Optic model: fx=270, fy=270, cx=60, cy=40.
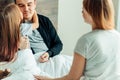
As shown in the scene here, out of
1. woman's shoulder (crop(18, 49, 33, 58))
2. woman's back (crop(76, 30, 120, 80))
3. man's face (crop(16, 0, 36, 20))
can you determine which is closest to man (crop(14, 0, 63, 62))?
man's face (crop(16, 0, 36, 20))

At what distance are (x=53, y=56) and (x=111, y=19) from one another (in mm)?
719

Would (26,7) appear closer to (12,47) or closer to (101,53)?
(12,47)

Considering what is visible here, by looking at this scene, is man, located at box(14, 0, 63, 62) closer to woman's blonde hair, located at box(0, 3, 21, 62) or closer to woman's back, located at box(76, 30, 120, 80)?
woman's blonde hair, located at box(0, 3, 21, 62)

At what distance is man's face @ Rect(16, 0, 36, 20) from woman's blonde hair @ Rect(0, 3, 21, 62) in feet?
1.46

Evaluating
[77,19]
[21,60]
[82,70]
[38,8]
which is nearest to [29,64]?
[21,60]

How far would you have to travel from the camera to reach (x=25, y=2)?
6.12 ft

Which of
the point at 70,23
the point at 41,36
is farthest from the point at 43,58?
the point at 70,23

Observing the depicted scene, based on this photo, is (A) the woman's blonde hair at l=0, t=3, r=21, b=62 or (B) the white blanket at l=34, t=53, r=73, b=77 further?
(B) the white blanket at l=34, t=53, r=73, b=77

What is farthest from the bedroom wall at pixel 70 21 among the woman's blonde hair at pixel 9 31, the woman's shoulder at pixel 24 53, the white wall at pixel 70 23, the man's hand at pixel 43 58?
the woman's blonde hair at pixel 9 31

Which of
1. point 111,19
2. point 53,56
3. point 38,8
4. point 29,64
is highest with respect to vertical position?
point 111,19

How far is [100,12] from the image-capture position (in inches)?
51.7

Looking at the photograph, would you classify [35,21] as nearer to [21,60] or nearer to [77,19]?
[21,60]

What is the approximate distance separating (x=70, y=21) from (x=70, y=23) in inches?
0.8

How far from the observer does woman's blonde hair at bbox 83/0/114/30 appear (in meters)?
1.31
